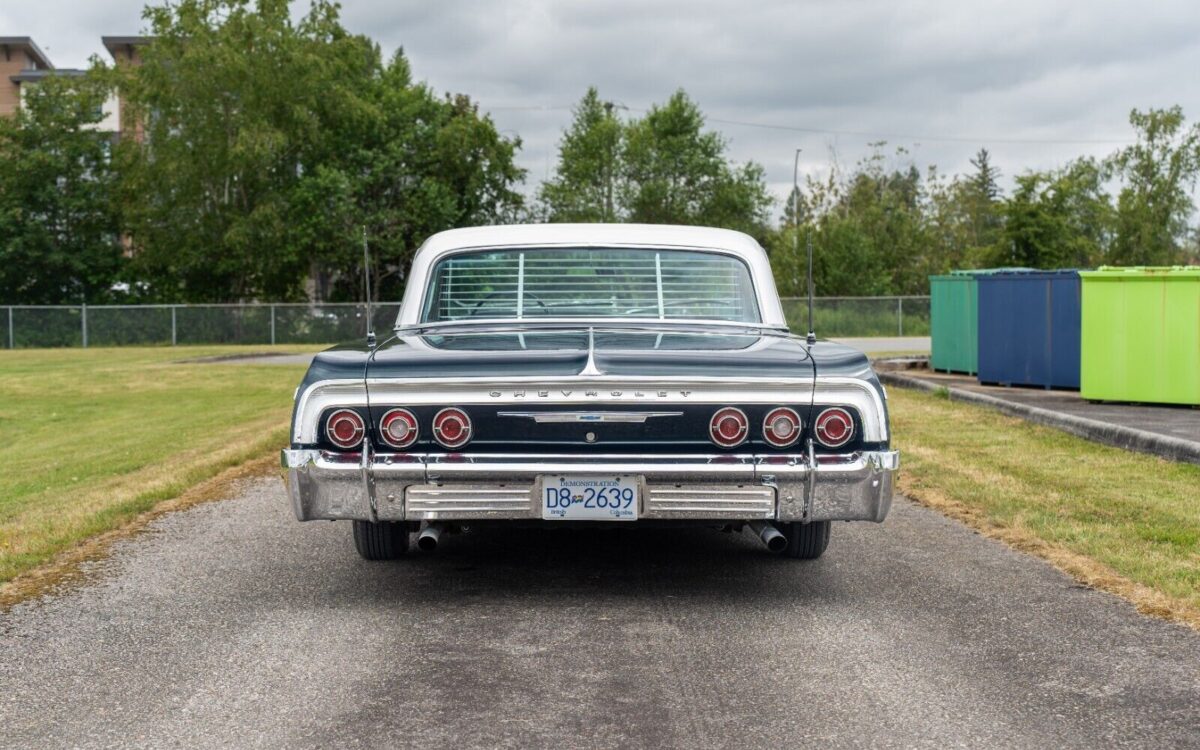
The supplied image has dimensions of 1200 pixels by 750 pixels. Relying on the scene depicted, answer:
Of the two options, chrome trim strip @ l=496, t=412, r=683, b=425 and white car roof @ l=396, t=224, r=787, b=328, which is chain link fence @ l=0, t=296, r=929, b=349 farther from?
chrome trim strip @ l=496, t=412, r=683, b=425

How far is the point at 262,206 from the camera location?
46.1 meters

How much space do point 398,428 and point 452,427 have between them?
0.21 metres

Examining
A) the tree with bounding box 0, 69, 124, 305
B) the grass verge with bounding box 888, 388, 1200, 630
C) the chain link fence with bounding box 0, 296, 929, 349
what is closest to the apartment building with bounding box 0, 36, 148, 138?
the tree with bounding box 0, 69, 124, 305

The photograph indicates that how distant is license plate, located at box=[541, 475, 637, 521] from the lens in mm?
5359

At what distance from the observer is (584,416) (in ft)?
17.7

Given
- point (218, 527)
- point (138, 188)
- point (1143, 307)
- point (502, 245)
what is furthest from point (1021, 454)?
point (138, 188)

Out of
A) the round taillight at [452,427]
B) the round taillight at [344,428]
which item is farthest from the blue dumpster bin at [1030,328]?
the round taillight at [344,428]

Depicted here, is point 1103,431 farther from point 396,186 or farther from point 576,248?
point 396,186

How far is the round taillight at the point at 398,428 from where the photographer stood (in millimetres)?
5426

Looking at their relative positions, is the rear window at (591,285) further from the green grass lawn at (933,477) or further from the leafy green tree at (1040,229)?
the leafy green tree at (1040,229)

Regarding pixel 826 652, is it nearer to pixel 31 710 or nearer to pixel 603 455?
pixel 603 455

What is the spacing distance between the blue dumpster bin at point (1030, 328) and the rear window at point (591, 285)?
1007 cm

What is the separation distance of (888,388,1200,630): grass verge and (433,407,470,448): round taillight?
2765 mm

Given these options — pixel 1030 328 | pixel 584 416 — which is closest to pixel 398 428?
pixel 584 416
